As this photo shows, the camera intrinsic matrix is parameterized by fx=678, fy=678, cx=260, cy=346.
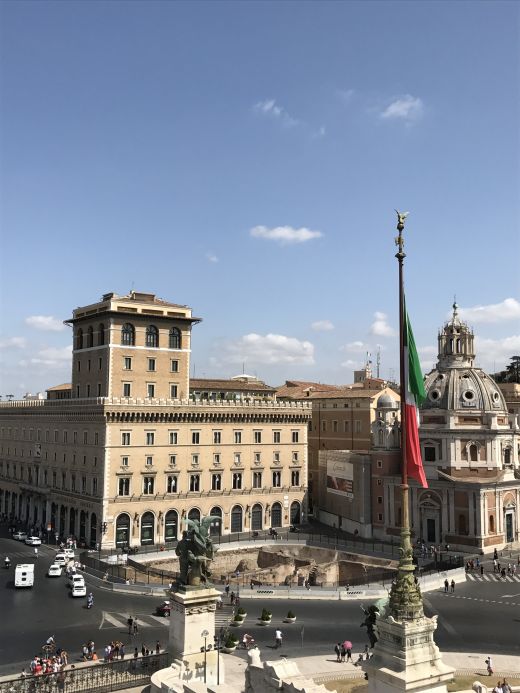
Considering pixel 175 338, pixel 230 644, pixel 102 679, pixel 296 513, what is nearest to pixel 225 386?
pixel 175 338

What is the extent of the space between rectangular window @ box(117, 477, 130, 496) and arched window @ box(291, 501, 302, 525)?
19.8m

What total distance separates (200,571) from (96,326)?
49188 mm

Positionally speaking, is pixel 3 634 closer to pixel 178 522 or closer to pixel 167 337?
pixel 178 522

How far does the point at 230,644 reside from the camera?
35.7 metres

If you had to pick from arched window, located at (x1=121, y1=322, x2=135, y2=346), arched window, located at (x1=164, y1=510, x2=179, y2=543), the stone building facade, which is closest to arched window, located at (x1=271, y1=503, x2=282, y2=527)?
the stone building facade

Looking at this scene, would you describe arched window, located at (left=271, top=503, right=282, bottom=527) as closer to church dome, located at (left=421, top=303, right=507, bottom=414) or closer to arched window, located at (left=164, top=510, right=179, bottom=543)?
arched window, located at (left=164, top=510, right=179, bottom=543)

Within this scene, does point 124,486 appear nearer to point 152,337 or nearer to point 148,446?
point 148,446

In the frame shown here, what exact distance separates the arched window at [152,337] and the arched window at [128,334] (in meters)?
1.61

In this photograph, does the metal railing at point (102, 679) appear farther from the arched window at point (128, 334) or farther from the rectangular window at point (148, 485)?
the arched window at point (128, 334)

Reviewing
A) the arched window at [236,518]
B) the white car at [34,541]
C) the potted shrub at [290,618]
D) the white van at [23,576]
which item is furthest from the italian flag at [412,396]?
the white car at [34,541]

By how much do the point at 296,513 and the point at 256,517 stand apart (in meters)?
5.41

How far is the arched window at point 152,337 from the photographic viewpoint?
68375 millimetres

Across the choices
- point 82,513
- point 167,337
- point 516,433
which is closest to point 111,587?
point 82,513

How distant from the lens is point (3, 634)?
37250 millimetres
